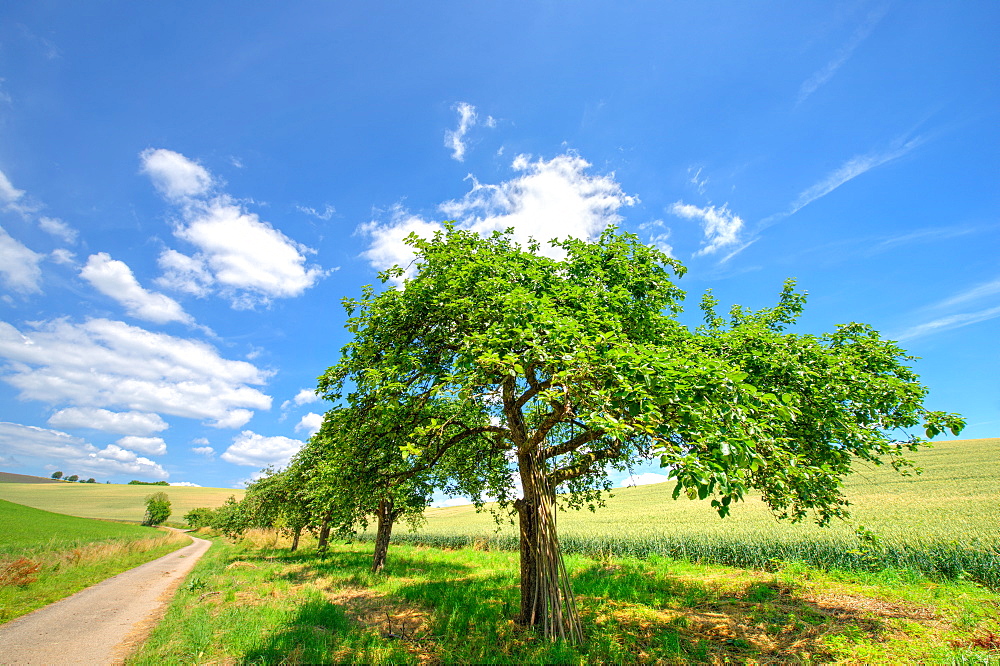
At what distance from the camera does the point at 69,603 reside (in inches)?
587

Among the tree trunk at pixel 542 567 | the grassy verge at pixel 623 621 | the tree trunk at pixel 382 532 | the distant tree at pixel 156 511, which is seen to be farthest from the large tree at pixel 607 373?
the distant tree at pixel 156 511

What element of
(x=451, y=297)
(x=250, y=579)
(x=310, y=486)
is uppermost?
(x=451, y=297)

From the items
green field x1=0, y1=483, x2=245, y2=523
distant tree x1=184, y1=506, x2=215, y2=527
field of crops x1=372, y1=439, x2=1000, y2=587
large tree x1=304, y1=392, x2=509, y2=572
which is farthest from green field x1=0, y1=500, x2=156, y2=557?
green field x1=0, y1=483, x2=245, y2=523

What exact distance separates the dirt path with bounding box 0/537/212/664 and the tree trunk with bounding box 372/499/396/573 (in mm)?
8937

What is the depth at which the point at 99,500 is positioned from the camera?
104 meters

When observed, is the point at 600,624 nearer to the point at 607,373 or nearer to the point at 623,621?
the point at 623,621

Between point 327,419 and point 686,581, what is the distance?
1488 cm

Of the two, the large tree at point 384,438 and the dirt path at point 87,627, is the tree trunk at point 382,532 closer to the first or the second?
the dirt path at point 87,627

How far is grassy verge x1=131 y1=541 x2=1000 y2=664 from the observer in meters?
8.88

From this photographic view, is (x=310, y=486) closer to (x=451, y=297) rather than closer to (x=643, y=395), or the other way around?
(x=451, y=297)

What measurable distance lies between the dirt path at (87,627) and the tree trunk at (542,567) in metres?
9.45

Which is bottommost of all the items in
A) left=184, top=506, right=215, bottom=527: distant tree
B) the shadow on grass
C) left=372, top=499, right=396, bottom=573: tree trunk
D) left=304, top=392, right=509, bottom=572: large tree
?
left=184, top=506, right=215, bottom=527: distant tree

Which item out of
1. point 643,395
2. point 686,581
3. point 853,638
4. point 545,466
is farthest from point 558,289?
point 686,581

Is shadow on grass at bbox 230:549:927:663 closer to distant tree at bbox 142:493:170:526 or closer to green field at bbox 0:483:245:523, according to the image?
distant tree at bbox 142:493:170:526
